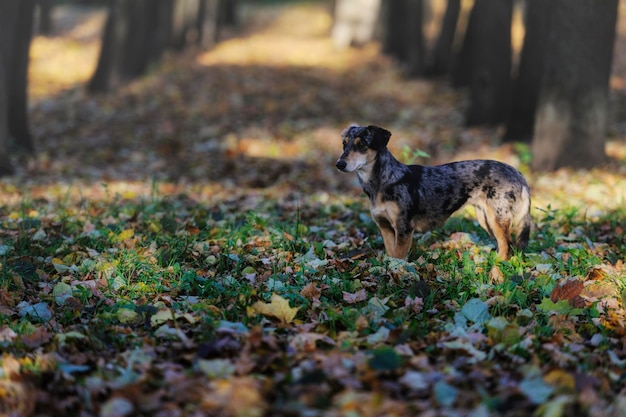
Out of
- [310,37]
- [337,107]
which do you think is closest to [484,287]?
[337,107]

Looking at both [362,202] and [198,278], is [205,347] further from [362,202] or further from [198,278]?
[362,202]

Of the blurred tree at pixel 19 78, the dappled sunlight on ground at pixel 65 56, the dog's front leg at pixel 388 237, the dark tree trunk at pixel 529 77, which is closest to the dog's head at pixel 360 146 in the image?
the dog's front leg at pixel 388 237

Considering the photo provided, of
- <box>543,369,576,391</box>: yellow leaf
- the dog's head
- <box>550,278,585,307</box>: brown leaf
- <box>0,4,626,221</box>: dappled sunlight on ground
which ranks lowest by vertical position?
<box>0,4,626,221</box>: dappled sunlight on ground

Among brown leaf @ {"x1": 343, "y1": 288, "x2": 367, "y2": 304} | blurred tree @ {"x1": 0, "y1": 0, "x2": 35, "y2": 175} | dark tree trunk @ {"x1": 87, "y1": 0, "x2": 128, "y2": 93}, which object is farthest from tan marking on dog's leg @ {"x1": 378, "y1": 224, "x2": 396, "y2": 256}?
dark tree trunk @ {"x1": 87, "y1": 0, "x2": 128, "y2": 93}

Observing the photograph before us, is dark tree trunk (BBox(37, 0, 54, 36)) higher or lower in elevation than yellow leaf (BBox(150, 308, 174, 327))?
higher

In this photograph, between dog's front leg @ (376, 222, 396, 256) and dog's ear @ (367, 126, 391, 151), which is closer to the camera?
dog's ear @ (367, 126, 391, 151)

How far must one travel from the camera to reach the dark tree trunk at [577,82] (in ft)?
33.7

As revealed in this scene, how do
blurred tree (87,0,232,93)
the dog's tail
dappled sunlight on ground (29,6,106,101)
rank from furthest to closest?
dappled sunlight on ground (29,6,106,101), blurred tree (87,0,232,93), the dog's tail

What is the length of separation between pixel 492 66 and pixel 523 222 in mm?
9179

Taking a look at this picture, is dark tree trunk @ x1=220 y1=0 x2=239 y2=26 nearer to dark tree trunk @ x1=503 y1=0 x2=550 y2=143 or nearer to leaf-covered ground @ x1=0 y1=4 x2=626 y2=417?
dark tree trunk @ x1=503 y1=0 x2=550 y2=143

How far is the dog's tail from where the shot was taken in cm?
586

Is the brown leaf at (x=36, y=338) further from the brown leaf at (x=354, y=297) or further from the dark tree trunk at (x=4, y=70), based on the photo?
the dark tree trunk at (x=4, y=70)

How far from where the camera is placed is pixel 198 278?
17.7 feet

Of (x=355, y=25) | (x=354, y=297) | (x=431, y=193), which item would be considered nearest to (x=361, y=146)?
(x=431, y=193)
